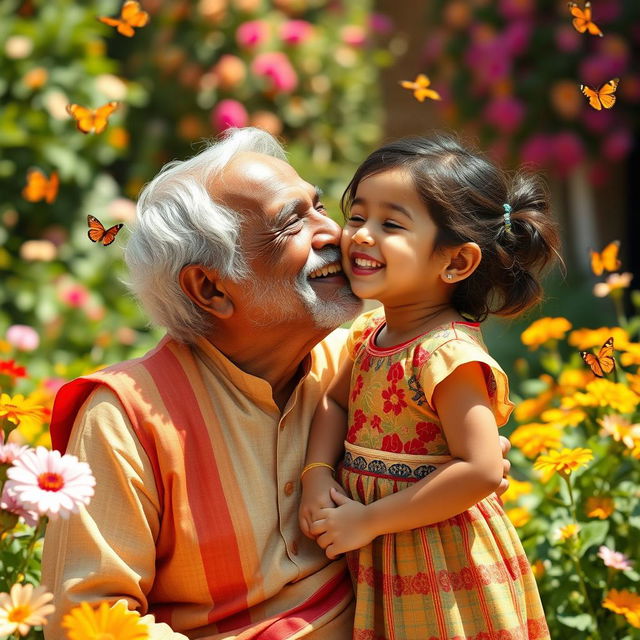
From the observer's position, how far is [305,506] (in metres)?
2.14

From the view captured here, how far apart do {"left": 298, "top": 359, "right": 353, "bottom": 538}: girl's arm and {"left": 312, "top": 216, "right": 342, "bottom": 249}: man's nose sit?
0.30 m

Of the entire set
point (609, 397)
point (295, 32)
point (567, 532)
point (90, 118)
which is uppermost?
point (90, 118)

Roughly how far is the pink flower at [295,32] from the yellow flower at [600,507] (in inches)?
134

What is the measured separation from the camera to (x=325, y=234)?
92.0 inches

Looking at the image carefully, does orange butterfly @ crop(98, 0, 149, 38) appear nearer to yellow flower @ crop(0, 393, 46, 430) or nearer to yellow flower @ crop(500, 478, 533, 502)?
yellow flower @ crop(0, 393, 46, 430)

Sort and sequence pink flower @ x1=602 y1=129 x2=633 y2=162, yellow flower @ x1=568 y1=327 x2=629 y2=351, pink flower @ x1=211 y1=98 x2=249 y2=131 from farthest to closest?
pink flower @ x1=602 y1=129 x2=633 y2=162 < pink flower @ x1=211 y1=98 x2=249 y2=131 < yellow flower @ x1=568 y1=327 x2=629 y2=351

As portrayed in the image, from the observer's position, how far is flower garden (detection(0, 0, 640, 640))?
7.75ft

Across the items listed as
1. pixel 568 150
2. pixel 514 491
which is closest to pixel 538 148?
pixel 568 150

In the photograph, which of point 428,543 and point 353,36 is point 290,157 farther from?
point 428,543

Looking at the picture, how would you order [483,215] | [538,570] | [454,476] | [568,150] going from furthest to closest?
[568,150], [538,570], [483,215], [454,476]

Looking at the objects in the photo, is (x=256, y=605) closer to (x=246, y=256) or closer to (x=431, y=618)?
(x=431, y=618)

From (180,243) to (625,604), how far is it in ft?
4.42

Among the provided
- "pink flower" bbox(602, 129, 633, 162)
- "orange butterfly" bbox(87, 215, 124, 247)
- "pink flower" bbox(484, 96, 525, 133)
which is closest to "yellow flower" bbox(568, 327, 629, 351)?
"orange butterfly" bbox(87, 215, 124, 247)

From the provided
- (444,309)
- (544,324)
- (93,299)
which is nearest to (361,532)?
(444,309)
